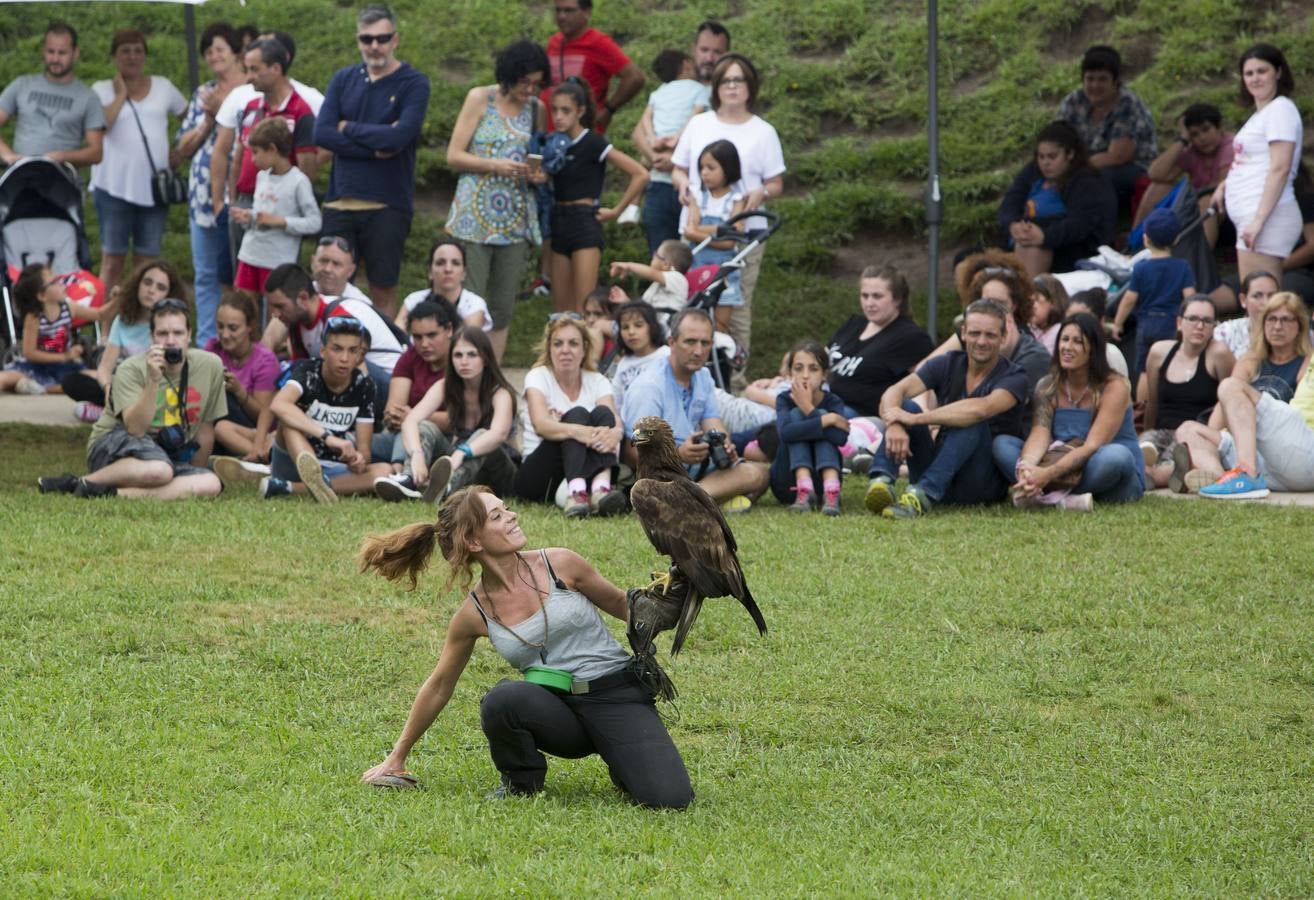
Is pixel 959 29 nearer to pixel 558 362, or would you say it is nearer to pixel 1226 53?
pixel 1226 53

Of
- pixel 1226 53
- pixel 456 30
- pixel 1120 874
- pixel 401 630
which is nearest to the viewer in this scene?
pixel 1120 874

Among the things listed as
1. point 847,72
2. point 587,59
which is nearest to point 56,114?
point 587,59

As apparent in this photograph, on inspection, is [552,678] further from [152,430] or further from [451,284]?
[451,284]

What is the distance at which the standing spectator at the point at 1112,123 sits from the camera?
489 inches

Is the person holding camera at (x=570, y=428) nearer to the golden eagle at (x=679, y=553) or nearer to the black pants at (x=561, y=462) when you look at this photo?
the black pants at (x=561, y=462)

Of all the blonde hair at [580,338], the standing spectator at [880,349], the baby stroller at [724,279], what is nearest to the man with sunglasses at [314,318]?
the blonde hair at [580,338]

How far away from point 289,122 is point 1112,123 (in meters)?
5.85

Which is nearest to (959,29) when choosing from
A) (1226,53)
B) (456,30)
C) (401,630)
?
(1226,53)

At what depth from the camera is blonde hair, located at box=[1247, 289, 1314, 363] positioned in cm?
916

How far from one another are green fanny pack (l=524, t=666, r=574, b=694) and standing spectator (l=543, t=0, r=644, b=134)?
7936 millimetres

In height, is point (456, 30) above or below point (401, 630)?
above

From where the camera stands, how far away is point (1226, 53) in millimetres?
14422

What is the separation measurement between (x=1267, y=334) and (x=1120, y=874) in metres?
5.66

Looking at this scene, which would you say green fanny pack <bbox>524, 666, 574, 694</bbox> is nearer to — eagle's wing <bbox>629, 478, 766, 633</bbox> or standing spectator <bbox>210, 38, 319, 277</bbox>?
eagle's wing <bbox>629, 478, 766, 633</bbox>
